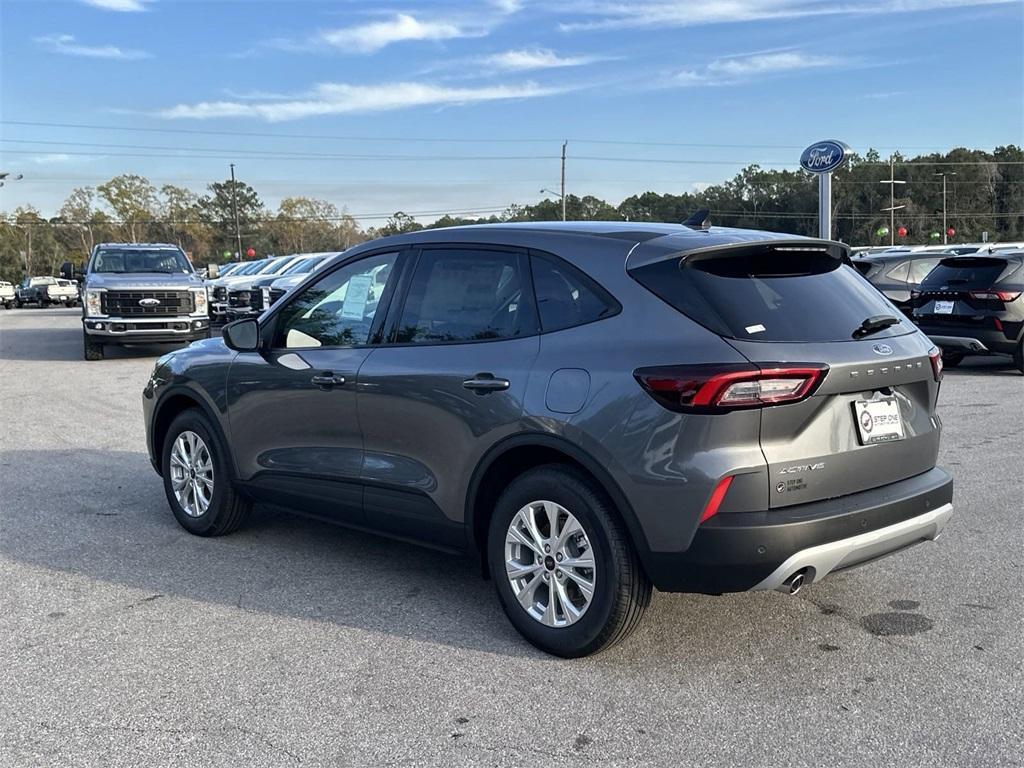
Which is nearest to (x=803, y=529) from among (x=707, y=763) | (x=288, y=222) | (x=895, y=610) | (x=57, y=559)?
(x=707, y=763)

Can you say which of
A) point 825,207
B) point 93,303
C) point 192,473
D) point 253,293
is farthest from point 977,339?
point 253,293

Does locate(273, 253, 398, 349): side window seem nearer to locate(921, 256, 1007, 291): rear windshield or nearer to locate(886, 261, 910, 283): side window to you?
locate(921, 256, 1007, 291): rear windshield

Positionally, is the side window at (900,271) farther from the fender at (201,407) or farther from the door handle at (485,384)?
the door handle at (485,384)

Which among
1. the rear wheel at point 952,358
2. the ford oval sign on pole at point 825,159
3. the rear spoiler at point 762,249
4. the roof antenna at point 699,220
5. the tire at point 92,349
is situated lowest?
the rear wheel at point 952,358

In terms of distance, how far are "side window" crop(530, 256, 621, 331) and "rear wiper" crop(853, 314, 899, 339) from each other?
100 cm

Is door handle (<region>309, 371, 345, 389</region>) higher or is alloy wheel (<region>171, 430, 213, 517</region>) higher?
door handle (<region>309, 371, 345, 389</region>)

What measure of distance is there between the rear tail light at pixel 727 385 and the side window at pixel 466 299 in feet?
2.44

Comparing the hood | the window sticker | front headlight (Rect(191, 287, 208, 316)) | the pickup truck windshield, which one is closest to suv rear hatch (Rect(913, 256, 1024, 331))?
the window sticker

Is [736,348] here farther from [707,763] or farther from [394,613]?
[394,613]

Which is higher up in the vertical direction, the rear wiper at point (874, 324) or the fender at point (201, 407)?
the rear wiper at point (874, 324)

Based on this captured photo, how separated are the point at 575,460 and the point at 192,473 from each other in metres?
3.01

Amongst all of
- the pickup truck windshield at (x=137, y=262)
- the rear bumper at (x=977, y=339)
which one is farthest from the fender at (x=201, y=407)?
the pickup truck windshield at (x=137, y=262)

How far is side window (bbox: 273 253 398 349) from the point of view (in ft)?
16.2

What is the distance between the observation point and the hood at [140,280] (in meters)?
16.5
